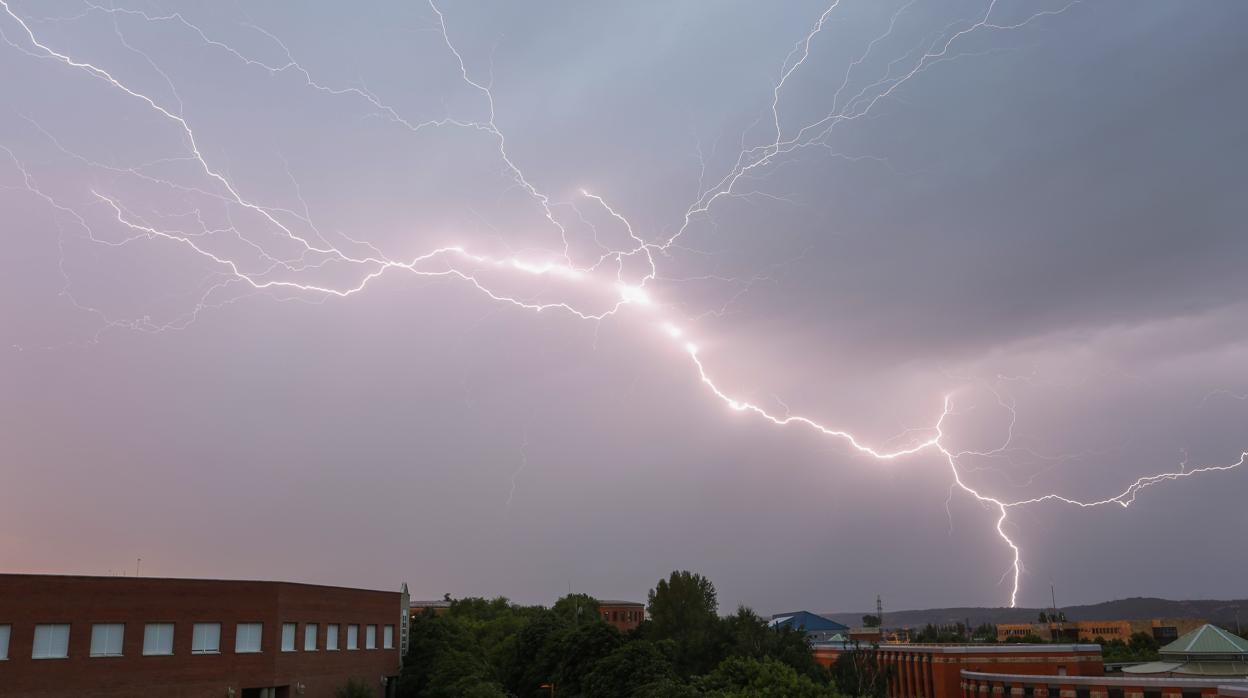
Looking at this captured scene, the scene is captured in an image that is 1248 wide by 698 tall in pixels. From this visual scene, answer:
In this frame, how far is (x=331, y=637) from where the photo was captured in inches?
1625

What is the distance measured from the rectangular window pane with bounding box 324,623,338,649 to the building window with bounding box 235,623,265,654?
186 inches

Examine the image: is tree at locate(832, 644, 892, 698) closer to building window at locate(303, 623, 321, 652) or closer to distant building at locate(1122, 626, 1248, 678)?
distant building at locate(1122, 626, 1248, 678)

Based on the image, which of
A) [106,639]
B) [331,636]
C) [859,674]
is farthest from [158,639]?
[859,674]

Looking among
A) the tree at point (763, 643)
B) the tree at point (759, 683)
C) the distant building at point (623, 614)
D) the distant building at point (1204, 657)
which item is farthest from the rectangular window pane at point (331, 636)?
the distant building at point (623, 614)

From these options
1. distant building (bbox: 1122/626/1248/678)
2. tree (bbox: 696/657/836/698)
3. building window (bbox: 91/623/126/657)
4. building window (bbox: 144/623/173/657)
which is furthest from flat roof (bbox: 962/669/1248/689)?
building window (bbox: 91/623/126/657)

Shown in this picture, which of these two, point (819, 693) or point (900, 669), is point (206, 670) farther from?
point (900, 669)

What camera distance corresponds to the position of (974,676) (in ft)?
162

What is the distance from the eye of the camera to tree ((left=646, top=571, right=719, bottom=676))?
2677 inches

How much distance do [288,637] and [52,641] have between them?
9366 millimetres

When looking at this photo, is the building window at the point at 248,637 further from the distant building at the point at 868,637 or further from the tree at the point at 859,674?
the distant building at the point at 868,637

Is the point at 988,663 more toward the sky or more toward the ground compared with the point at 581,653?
more toward the ground

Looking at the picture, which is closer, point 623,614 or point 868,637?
point 868,637

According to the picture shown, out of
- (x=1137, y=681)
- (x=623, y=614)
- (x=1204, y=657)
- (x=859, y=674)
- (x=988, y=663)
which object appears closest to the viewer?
(x=1137, y=681)

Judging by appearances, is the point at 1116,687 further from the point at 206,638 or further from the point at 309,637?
the point at 206,638
